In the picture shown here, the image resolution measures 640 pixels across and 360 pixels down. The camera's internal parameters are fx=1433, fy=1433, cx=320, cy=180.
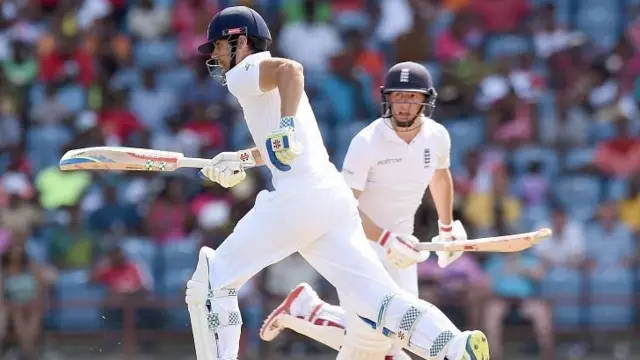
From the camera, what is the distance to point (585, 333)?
1103 cm

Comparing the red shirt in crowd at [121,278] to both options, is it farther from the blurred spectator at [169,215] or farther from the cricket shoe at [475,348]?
the cricket shoe at [475,348]

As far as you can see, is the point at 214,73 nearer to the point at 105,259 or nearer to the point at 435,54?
the point at 105,259

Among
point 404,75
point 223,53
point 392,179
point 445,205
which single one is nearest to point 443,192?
point 445,205

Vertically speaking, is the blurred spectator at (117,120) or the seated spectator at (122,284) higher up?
the blurred spectator at (117,120)

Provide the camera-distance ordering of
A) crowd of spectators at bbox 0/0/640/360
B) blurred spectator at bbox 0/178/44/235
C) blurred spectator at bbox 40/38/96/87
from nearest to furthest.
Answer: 1. crowd of spectators at bbox 0/0/640/360
2. blurred spectator at bbox 0/178/44/235
3. blurred spectator at bbox 40/38/96/87

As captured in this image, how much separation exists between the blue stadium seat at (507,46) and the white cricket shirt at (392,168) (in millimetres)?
5581

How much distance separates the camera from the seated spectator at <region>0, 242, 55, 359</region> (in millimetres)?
11094

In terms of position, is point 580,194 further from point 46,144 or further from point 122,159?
point 122,159

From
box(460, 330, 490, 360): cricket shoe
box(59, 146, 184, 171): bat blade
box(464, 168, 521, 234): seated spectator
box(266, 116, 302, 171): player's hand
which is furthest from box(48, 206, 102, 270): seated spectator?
box(460, 330, 490, 360): cricket shoe

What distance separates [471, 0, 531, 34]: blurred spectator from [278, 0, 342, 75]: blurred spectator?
1359mm

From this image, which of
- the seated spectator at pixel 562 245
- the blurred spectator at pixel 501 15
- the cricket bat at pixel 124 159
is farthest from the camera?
the blurred spectator at pixel 501 15

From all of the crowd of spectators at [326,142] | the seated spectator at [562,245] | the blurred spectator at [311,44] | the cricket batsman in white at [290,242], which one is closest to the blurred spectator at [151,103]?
the crowd of spectators at [326,142]

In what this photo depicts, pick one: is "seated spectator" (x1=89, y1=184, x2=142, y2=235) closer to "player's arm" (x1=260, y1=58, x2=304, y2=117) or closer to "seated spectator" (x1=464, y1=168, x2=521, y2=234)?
"seated spectator" (x1=464, y1=168, x2=521, y2=234)

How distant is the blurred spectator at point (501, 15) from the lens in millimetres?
13305
